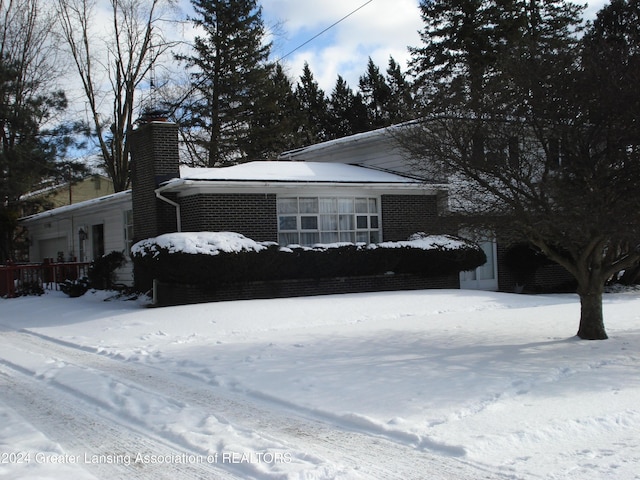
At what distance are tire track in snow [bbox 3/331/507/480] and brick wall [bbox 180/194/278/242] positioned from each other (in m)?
7.96

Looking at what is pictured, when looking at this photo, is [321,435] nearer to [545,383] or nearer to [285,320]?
[545,383]

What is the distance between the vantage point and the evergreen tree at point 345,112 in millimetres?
47959

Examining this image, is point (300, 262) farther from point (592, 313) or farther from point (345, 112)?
point (345, 112)

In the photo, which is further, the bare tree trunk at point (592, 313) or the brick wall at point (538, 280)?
the brick wall at point (538, 280)

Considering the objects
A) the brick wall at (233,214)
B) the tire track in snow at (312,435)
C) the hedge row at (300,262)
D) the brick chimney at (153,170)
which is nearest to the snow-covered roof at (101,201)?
the brick chimney at (153,170)

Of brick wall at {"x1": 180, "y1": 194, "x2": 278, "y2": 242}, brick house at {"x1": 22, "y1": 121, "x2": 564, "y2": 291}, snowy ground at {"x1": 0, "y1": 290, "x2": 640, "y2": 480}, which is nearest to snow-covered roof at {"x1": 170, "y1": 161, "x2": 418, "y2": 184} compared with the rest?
brick house at {"x1": 22, "y1": 121, "x2": 564, "y2": 291}

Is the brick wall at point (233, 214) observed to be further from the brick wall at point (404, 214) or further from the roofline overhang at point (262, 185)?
the brick wall at point (404, 214)

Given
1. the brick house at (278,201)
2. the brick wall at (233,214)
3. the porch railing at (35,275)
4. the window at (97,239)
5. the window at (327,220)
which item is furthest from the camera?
the window at (97,239)

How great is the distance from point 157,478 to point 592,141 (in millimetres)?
7210

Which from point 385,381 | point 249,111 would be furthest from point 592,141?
point 249,111

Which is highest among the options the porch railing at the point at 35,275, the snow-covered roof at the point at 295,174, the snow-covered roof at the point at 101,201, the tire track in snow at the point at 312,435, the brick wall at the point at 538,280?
the snow-covered roof at the point at 295,174

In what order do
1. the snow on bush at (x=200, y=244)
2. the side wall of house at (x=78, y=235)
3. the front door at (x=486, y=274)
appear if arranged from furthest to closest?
the side wall of house at (x=78, y=235) < the front door at (x=486, y=274) < the snow on bush at (x=200, y=244)

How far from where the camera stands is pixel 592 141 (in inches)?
364

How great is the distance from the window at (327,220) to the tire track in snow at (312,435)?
929cm
